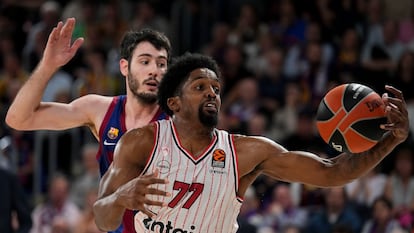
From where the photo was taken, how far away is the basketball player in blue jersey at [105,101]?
252 inches

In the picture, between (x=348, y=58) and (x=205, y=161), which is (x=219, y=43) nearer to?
(x=348, y=58)

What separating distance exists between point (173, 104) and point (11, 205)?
108 inches

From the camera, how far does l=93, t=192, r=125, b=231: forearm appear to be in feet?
16.5

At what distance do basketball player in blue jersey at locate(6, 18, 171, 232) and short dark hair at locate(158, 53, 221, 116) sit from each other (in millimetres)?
592

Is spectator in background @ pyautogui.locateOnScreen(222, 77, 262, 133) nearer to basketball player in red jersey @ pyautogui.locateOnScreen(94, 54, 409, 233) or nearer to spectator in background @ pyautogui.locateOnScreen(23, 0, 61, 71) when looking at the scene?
spectator in background @ pyautogui.locateOnScreen(23, 0, 61, 71)

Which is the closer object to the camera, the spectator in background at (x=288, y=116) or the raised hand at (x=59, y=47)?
the raised hand at (x=59, y=47)

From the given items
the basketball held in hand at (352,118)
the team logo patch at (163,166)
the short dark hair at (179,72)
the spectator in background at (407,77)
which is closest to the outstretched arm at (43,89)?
the short dark hair at (179,72)

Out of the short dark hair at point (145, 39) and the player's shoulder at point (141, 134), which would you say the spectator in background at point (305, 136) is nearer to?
the short dark hair at point (145, 39)

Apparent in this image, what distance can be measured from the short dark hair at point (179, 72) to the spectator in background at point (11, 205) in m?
2.49

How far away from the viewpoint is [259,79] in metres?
11.9

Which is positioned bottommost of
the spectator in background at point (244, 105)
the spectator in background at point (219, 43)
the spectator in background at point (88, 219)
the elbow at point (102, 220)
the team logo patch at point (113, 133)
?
the spectator in background at point (88, 219)

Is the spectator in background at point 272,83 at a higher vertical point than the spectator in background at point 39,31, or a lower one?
lower

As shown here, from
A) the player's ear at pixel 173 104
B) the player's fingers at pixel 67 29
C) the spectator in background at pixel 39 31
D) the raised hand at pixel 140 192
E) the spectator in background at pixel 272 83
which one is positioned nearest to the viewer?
the raised hand at pixel 140 192

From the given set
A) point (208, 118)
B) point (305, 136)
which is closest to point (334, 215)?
point (305, 136)
